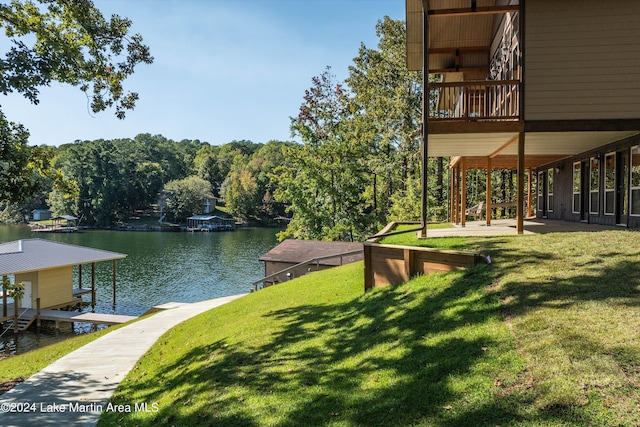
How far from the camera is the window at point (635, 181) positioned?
9.12 meters

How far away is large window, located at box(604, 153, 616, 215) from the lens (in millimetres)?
10250

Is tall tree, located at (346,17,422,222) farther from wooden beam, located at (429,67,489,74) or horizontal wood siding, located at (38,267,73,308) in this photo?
horizontal wood siding, located at (38,267,73,308)

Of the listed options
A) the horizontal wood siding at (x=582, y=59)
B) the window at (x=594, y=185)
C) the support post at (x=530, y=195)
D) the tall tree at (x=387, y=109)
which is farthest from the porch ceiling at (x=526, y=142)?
the tall tree at (x=387, y=109)

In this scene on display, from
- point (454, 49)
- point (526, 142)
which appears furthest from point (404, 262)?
point (454, 49)

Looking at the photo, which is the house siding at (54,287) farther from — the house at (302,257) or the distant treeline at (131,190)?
the distant treeline at (131,190)

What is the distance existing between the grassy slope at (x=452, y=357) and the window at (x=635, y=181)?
2.26 meters

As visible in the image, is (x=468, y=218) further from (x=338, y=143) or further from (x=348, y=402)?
(x=348, y=402)

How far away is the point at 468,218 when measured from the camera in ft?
88.4

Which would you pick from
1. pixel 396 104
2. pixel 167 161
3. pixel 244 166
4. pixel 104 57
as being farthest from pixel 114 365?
pixel 167 161

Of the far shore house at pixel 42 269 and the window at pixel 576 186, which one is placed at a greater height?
the window at pixel 576 186

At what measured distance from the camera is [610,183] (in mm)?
10398

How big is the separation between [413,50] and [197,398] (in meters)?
11.7

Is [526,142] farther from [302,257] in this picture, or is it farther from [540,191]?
[302,257]

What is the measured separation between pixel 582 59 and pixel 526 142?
7.21 ft
